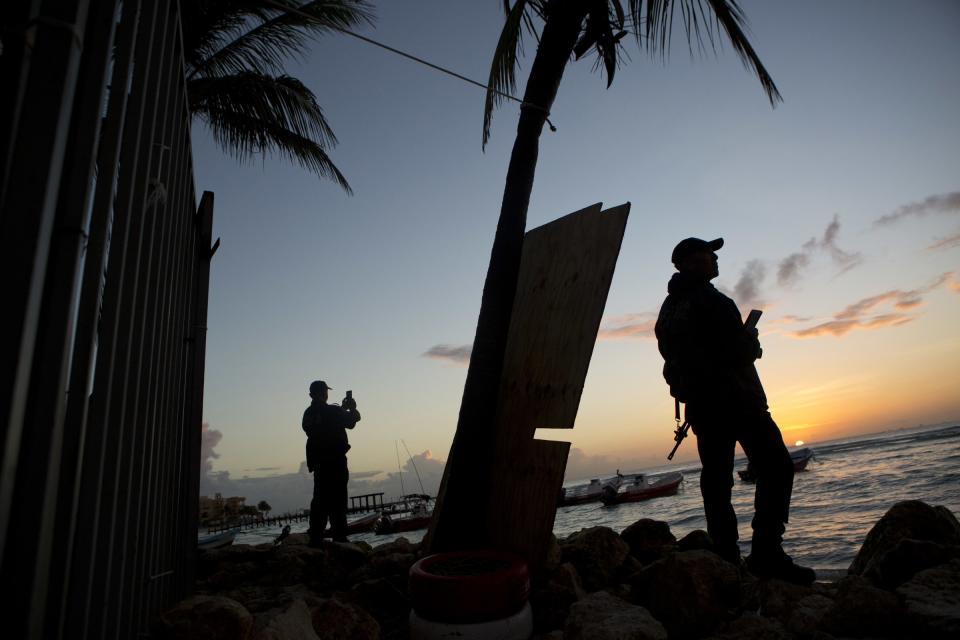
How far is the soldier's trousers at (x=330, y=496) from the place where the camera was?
18.1 ft

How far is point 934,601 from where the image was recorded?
2.02 m

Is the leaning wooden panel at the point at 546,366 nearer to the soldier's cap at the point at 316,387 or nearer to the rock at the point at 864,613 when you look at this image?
the rock at the point at 864,613

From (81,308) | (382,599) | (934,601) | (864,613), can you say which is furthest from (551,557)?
(81,308)

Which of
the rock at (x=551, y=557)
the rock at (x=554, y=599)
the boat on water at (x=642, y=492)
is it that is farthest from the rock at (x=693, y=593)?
the boat on water at (x=642, y=492)

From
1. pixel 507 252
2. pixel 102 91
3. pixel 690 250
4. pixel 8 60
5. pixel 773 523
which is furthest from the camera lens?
pixel 507 252

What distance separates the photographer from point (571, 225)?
3.53 metres

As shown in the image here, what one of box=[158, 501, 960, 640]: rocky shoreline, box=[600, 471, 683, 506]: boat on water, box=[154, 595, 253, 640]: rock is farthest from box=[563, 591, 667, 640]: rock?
box=[600, 471, 683, 506]: boat on water

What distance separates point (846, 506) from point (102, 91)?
34.4 ft

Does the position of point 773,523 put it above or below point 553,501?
below

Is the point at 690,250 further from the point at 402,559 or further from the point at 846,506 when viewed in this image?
the point at 846,506

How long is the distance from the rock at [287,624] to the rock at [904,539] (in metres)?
2.79

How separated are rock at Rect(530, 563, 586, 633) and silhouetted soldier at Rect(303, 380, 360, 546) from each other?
347 centimetres

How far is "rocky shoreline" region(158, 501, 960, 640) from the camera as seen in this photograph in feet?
6.35

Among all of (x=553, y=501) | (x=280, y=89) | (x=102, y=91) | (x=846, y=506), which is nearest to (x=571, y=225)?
(x=553, y=501)
